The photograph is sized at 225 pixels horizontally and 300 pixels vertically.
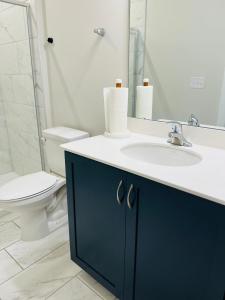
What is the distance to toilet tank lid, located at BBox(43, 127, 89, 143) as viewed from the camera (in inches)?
66.1

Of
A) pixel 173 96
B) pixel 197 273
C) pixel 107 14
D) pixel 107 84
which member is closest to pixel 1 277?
pixel 197 273

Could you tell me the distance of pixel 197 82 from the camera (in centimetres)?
124

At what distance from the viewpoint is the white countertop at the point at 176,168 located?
79cm

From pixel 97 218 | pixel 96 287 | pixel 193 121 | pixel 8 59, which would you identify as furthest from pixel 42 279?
pixel 8 59

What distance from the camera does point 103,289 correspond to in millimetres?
1411

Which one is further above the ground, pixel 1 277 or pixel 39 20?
pixel 39 20

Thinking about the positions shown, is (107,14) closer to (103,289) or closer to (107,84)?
(107,84)

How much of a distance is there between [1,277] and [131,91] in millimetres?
1481

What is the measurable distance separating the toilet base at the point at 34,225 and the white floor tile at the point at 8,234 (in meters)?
0.09

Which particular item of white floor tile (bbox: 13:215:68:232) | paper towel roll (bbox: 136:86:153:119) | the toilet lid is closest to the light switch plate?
paper towel roll (bbox: 136:86:153:119)

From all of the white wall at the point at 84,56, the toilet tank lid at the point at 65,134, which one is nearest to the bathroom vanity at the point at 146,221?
the toilet tank lid at the point at 65,134

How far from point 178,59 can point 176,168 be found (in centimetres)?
69

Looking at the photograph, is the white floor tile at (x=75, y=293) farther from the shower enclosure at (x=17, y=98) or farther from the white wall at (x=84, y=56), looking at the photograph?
the shower enclosure at (x=17, y=98)

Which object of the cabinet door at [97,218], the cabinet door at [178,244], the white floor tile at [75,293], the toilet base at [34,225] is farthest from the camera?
the toilet base at [34,225]
